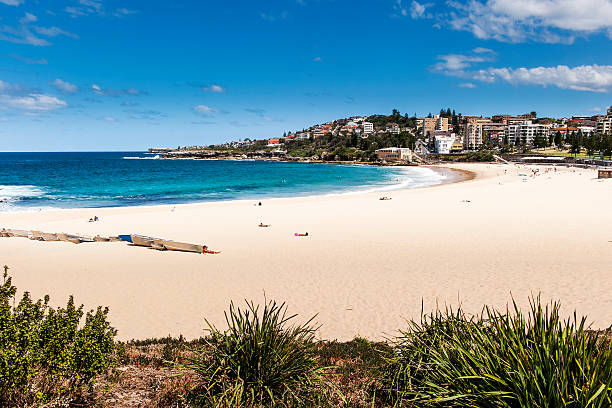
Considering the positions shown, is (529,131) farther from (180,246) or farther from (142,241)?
(142,241)

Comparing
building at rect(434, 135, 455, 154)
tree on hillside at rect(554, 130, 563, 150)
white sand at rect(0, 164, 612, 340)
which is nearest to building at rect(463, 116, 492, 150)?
building at rect(434, 135, 455, 154)

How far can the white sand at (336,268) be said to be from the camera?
9.35 m

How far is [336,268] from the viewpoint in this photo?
12.6m

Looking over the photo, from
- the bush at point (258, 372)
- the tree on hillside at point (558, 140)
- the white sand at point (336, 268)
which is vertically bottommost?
the white sand at point (336, 268)

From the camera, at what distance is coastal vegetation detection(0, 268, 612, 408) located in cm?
341

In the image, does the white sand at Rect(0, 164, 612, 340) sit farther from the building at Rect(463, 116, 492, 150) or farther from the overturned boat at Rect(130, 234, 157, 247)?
the building at Rect(463, 116, 492, 150)

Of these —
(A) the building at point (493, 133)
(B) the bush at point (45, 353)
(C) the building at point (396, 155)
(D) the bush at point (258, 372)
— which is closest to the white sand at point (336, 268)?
(D) the bush at point (258, 372)

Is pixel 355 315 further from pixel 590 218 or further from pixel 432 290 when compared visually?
pixel 590 218

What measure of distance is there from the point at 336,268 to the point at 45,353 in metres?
9.21

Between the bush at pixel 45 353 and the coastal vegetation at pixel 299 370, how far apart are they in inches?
0.5

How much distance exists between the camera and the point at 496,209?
2477cm

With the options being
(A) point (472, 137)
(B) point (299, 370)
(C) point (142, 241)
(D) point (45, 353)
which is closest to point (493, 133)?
(A) point (472, 137)

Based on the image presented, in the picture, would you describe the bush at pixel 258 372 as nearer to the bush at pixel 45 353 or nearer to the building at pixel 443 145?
the bush at pixel 45 353

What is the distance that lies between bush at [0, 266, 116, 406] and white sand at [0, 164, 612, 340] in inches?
151
